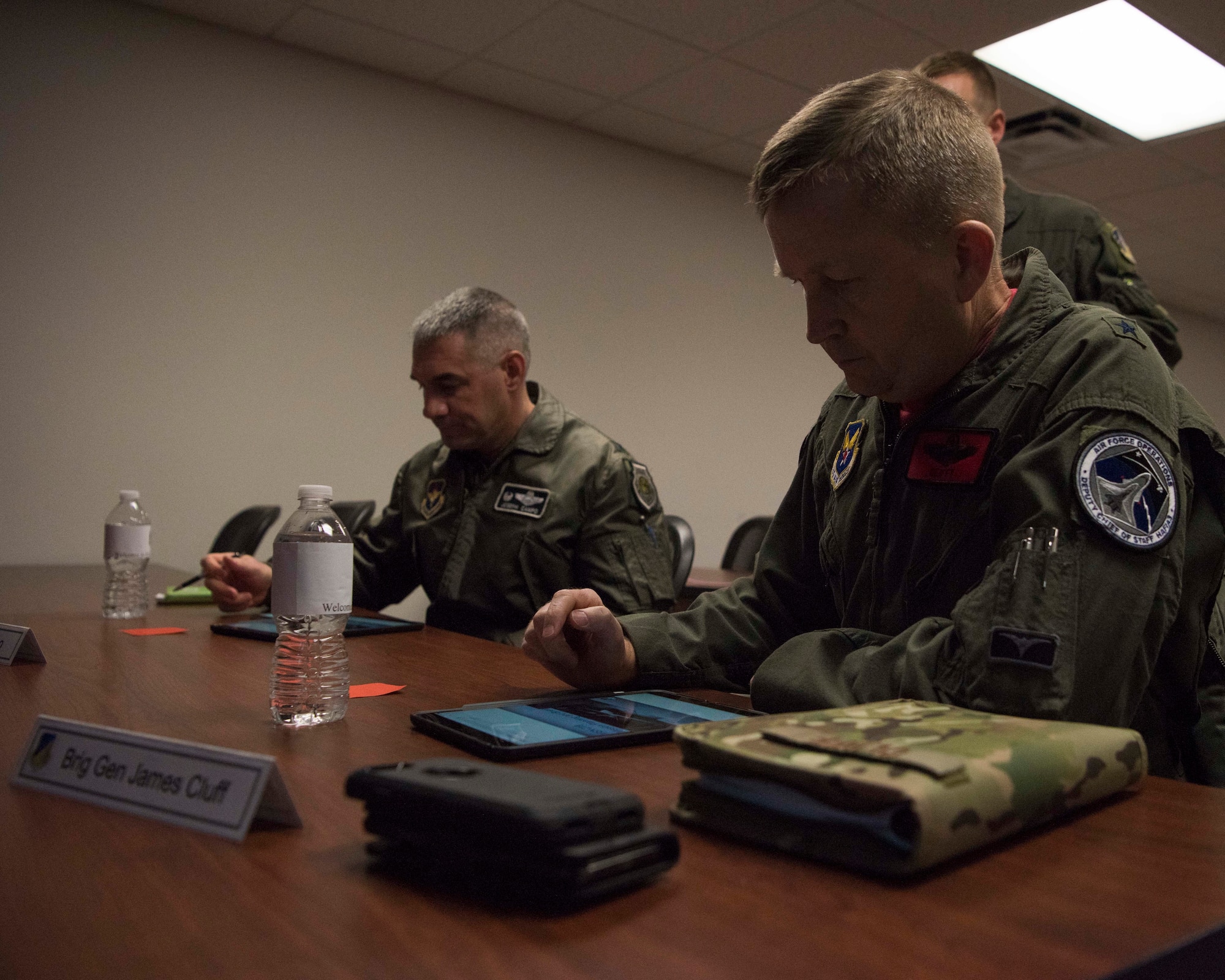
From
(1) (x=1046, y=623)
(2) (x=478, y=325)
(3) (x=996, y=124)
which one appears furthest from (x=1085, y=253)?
(1) (x=1046, y=623)

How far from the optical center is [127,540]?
195 centimetres

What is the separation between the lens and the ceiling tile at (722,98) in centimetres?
405

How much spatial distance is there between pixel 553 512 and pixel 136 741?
4.73ft

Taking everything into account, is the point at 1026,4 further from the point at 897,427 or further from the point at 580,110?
the point at 897,427

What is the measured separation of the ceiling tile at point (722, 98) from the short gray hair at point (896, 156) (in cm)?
310

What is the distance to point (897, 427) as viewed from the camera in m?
1.18

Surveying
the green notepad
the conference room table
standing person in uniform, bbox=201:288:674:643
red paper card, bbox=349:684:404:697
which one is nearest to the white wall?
the green notepad

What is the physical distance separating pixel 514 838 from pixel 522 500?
1623mm

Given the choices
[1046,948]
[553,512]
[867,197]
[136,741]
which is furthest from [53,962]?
[553,512]

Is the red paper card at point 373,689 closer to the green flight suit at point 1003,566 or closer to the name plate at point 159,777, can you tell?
the green flight suit at point 1003,566

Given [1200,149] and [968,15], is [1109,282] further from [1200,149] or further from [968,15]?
[1200,149]

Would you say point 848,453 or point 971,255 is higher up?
point 971,255

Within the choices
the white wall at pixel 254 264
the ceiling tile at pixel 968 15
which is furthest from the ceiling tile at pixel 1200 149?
the white wall at pixel 254 264

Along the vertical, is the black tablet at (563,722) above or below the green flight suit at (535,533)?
below
